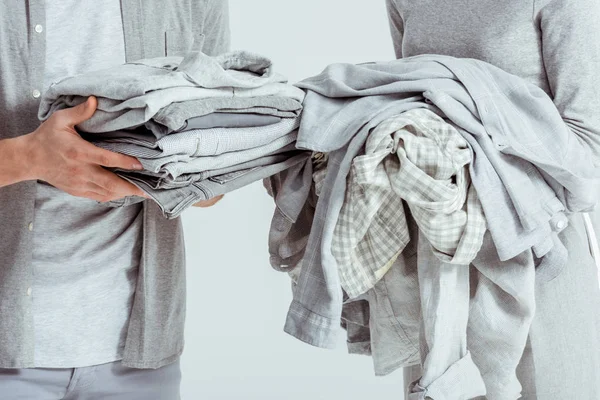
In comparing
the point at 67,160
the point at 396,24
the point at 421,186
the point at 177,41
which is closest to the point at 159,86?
the point at 67,160

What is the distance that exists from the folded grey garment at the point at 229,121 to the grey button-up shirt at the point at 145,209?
0.36 metres

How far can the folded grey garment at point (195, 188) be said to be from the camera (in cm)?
103

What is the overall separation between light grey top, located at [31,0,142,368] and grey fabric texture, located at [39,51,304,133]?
214 mm

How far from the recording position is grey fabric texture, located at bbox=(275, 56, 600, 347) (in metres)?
1.04

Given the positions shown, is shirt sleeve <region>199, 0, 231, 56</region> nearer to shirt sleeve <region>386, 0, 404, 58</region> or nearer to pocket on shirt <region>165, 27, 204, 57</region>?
pocket on shirt <region>165, 27, 204, 57</region>

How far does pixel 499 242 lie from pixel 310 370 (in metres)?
1.44

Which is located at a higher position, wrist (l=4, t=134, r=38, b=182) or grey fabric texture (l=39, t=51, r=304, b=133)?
grey fabric texture (l=39, t=51, r=304, b=133)

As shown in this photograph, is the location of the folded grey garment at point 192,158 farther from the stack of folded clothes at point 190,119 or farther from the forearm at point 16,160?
the forearm at point 16,160

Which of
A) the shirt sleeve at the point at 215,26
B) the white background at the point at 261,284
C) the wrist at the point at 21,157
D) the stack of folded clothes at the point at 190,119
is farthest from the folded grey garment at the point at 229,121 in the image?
the white background at the point at 261,284

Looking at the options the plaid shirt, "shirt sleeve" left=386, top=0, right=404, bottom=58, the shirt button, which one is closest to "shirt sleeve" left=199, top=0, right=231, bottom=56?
"shirt sleeve" left=386, top=0, right=404, bottom=58

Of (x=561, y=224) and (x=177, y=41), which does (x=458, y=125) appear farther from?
(x=177, y=41)

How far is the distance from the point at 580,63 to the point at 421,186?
1.07ft

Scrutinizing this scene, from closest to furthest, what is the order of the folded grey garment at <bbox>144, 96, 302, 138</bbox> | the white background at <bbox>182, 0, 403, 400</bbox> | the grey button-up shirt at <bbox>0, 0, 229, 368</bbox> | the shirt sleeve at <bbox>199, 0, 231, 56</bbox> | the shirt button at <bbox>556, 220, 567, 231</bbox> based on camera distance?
the folded grey garment at <bbox>144, 96, 302, 138</bbox>, the shirt button at <bbox>556, 220, 567, 231</bbox>, the grey button-up shirt at <bbox>0, 0, 229, 368</bbox>, the shirt sleeve at <bbox>199, 0, 231, 56</bbox>, the white background at <bbox>182, 0, 403, 400</bbox>

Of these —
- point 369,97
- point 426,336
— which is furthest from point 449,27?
point 426,336
